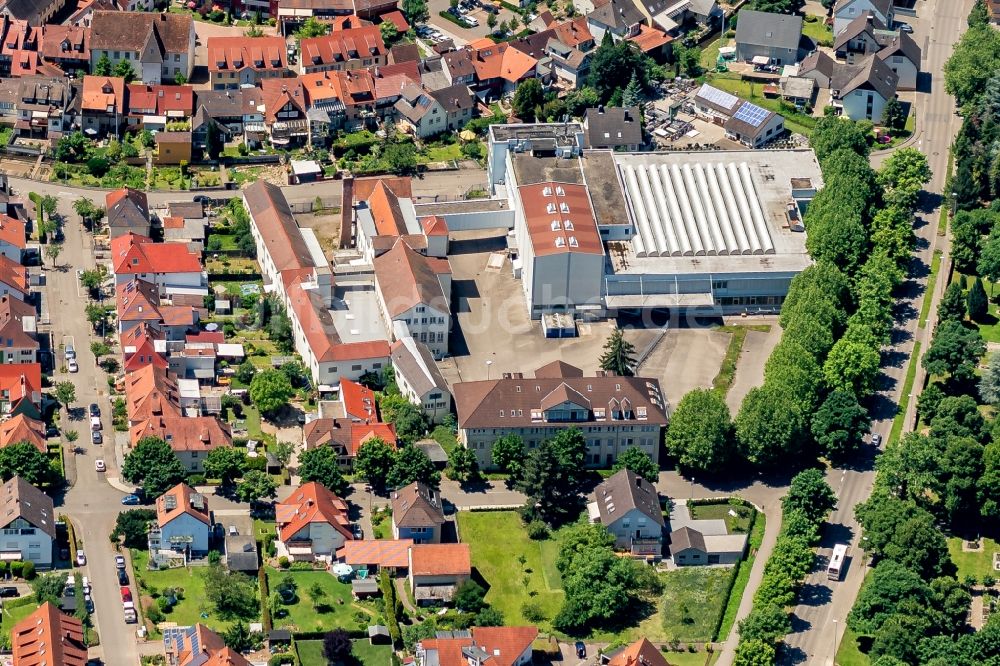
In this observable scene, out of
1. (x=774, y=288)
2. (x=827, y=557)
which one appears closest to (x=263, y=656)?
(x=827, y=557)

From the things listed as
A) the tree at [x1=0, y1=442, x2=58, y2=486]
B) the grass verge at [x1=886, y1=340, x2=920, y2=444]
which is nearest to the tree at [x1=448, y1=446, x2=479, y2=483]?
the tree at [x1=0, y1=442, x2=58, y2=486]

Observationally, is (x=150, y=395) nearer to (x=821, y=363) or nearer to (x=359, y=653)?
(x=359, y=653)

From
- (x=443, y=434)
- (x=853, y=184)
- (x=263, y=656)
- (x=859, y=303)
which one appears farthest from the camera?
(x=853, y=184)

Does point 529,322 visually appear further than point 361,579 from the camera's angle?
Yes

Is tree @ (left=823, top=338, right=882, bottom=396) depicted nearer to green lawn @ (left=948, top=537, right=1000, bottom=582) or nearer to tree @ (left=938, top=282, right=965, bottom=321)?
tree @ (left=938, top=282, right=965, bottom=321)

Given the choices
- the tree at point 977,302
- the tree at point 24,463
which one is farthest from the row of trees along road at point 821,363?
the tree at point 24,463

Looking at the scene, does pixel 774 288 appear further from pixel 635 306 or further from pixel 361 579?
pixel 361 579
